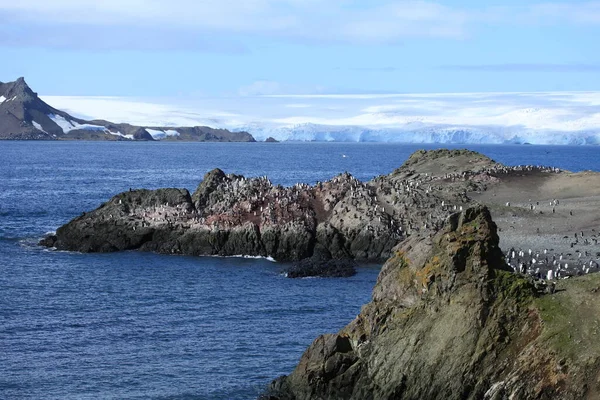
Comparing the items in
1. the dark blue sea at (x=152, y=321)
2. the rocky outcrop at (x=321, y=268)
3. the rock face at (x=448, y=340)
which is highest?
the rock face at (x=448, y=340)

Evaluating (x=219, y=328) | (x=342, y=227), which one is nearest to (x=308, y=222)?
(x=342, y=227)

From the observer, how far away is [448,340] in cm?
2920

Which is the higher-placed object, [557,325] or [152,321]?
[557,325]

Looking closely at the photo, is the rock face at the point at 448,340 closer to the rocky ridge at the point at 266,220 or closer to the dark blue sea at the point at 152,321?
the dark blue sea at the point at 152,321

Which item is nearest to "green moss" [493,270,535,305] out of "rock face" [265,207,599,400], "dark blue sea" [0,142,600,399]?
"rock face" [265,207,599,400]

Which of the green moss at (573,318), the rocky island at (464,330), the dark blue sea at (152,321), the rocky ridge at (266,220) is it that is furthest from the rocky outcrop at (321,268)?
the green moss at (573,318)

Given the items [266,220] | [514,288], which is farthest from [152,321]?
[266,220]

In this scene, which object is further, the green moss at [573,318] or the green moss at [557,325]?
the green moss at [557,325]

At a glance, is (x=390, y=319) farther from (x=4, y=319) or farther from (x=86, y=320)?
(x=4, y=319)

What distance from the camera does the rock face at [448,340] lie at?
2775cm

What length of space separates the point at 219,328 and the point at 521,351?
18.7 metres

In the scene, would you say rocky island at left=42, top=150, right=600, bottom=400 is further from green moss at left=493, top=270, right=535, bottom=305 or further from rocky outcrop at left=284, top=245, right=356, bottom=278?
rocky outcrop at left=284, top=245, right=356, bottom=278

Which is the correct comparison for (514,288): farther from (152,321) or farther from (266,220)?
(266,220)

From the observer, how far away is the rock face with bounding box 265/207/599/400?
91.0 feet
